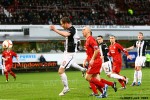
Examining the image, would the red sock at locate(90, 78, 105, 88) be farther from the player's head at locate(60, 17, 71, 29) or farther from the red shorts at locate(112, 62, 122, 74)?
the red shorts at locate(112, 62, 122, 74)

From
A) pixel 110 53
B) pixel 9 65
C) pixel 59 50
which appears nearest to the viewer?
pixel 110 53

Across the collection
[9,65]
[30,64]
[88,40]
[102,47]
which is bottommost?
[30,64]

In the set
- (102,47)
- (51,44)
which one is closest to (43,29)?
(51,44)

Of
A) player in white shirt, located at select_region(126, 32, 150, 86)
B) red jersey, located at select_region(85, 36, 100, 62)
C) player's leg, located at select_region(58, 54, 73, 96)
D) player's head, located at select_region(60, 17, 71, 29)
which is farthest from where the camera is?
player in white shirt, located at select_region(126, 32, 150, 86)

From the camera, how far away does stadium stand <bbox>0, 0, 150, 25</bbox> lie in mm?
52125

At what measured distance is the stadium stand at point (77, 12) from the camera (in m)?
52.1

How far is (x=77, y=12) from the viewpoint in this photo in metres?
56.2

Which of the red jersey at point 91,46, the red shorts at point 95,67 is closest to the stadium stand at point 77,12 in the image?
the red jersey at point 91,46

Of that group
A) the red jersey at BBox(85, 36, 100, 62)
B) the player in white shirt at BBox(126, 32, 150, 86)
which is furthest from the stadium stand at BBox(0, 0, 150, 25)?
the red jersey at BBox(85, 36, 100, 62)

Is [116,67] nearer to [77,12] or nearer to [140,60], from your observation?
[140,60]

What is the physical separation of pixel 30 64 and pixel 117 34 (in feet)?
42.8

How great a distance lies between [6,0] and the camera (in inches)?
2132

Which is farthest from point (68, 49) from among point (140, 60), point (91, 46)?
point (140, 60)

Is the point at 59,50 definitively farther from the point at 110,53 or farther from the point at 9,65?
the point at 110,53
